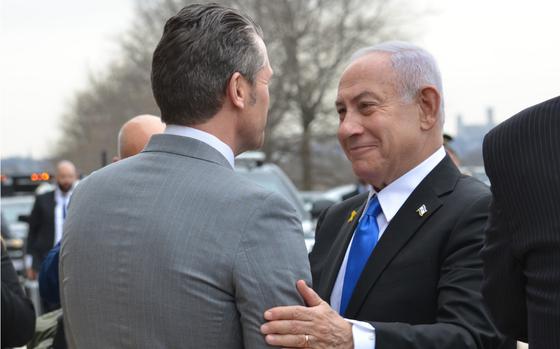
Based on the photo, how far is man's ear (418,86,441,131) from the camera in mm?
3113

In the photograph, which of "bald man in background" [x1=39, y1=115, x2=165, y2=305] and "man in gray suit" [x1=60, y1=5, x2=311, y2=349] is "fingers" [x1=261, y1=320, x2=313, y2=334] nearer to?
"man in gray suit" [x1=60, y1=5, x2=311, y2=349]

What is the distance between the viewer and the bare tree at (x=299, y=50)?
33219 millimetres

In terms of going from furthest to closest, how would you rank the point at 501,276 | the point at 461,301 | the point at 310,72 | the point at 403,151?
the point at 310,72 < the point at 403,151 < the point at 461,301 < the point at 501,276

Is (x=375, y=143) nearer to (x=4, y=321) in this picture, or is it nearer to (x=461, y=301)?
(x=461, y=301)

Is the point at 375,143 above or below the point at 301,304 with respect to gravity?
above

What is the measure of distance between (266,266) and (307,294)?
0.15 meters

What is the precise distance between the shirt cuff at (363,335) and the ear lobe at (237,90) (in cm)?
69

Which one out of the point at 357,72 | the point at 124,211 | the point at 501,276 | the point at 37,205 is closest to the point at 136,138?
the point at 357,72

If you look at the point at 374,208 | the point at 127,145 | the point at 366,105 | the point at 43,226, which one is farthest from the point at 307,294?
the point at 43,226

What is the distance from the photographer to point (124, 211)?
236 cm

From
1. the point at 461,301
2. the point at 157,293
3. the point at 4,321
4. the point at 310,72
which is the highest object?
the point at 157,293

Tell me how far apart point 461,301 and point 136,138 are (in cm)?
233

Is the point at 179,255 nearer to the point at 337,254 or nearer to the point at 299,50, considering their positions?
the point at 337,254

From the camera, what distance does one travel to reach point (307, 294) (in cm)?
228
